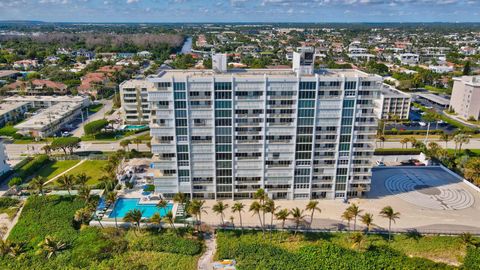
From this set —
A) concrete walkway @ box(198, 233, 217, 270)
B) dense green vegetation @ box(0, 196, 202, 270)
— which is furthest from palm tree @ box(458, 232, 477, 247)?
dense green vegetation @ box(0, 196, 202, 270)

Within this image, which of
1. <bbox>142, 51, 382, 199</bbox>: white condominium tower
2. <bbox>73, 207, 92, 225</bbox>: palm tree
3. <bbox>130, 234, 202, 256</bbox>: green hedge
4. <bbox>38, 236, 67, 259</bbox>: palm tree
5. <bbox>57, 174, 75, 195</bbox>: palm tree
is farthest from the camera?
<bbox>57, 174, 75, 195</bbox>: palm tree

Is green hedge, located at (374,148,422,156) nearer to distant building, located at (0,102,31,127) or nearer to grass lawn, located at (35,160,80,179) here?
grass lawn, located at (35,160,80,179)

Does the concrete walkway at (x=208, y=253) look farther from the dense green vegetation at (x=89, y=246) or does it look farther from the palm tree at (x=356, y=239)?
the palm tree at (x=356, y=239)

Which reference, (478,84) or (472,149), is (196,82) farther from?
(478,84)

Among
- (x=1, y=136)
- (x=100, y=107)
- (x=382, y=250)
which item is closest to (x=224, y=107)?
(x=382, y=250)

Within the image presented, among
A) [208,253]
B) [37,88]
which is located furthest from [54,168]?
[37,88]

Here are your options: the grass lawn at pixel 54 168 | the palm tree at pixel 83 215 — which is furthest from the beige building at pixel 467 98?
the grass lawn at pixel 54 168
